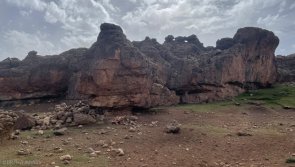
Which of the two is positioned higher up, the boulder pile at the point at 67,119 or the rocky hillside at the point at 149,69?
the rocky hillside at the point at 149,69

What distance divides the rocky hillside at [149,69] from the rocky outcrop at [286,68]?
14.7 feet

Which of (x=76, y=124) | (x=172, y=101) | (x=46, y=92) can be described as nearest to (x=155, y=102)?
(x=172, y=101)

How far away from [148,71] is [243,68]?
20797mm

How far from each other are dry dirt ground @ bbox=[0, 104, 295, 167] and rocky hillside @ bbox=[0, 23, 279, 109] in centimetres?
397

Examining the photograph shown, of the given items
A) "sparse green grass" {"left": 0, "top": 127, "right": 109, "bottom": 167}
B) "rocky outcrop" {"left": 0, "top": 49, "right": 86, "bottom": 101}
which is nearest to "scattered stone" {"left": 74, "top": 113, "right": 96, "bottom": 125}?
"sparse green grass" {"left": 0, "top": 127, "right": 109, "bottom": 167}

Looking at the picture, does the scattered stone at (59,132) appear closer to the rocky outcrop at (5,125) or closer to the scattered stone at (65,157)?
the rocky outcrop at (5,125)

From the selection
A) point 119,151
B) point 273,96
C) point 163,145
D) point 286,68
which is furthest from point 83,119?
point 286,68

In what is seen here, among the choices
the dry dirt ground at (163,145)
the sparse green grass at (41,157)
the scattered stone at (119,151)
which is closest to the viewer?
the sparse green grass at (41,157)

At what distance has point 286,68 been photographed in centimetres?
6269

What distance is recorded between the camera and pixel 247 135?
22.8 m

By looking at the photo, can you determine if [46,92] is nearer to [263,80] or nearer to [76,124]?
[76,124]

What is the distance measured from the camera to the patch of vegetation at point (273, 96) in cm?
4134

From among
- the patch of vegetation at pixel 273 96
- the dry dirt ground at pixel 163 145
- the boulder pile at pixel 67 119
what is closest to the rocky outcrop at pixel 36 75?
the boulder pile at pixel 67 119

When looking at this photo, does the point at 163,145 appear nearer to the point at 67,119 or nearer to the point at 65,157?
the point at 65,157
